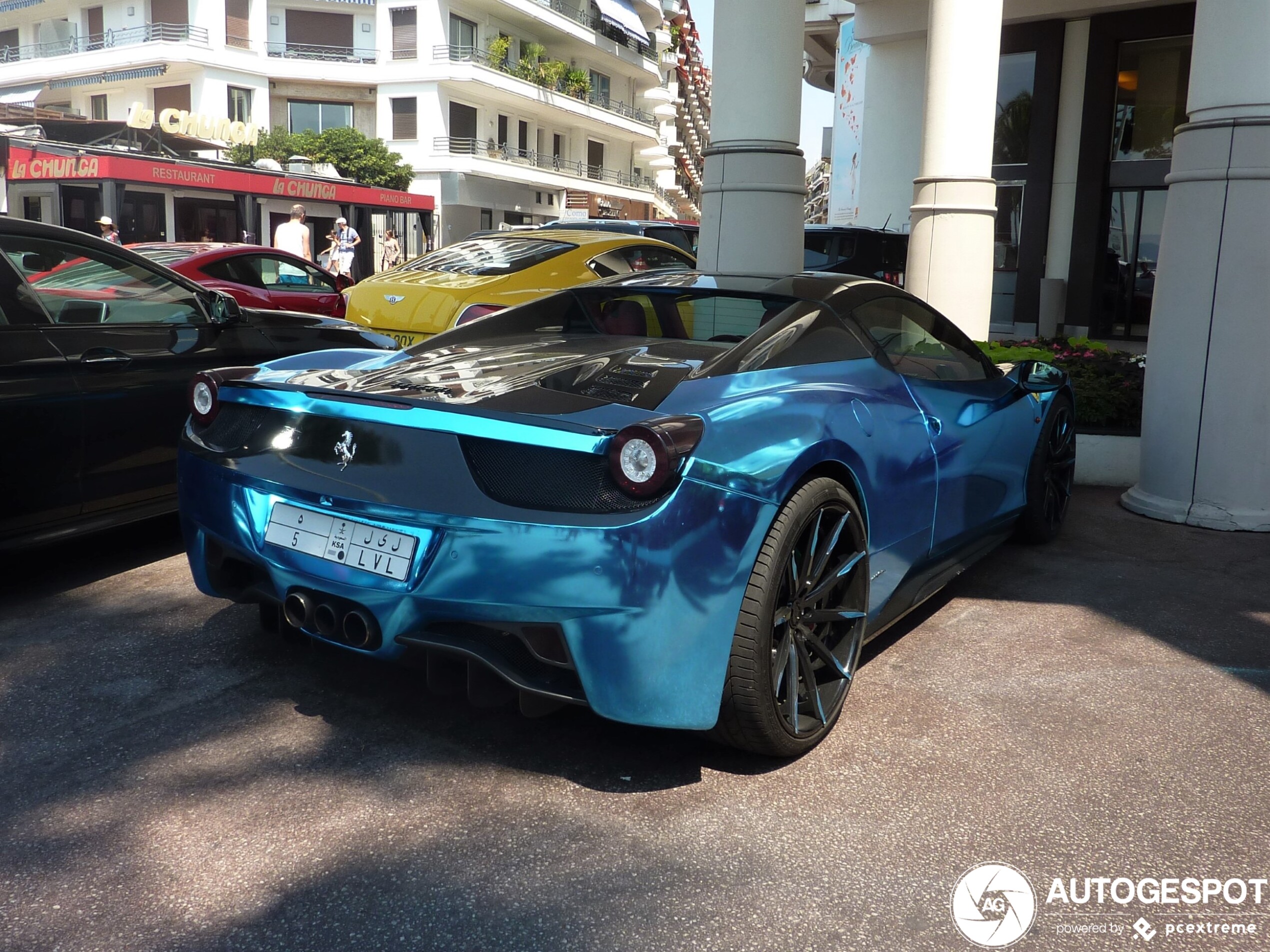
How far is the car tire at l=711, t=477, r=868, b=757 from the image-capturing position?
271 centimetres

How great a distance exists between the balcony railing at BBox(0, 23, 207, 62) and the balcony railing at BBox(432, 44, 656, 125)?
31.8 ft

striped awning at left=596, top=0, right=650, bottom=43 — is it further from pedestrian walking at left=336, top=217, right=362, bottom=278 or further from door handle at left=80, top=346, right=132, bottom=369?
Result: door handle at left=80, top=346, right=132, bottom=369

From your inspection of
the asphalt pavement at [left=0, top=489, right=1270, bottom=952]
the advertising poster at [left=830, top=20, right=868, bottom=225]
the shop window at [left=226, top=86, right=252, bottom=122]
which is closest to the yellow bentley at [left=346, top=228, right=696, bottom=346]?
the asphalt pavement at [left=0, top=489, right=1270, bottom=952]

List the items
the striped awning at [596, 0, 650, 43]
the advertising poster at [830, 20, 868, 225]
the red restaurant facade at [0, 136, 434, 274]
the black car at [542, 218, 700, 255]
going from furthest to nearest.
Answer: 1. the striped awning at [596, 0, 650, 43]
2. the advertising poster at [830, 20, 868, 225]
3. the red restaurant facade at [0, 136, 434, 274]
4. the black car at [542, 218, 700, 255]

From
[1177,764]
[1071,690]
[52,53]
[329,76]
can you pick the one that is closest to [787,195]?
[1071,690]

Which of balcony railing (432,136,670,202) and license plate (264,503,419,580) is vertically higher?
balcony railing (432,136,670,202)

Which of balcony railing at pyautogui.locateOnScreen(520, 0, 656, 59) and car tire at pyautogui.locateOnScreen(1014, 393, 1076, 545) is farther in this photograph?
balcony railing at pyautogui.locateOnScreen(520, 0, 656, 59)

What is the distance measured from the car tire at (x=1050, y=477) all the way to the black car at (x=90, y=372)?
3.62 m

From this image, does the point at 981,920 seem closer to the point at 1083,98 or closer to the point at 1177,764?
the point at 1177,764

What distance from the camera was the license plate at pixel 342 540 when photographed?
106 inches

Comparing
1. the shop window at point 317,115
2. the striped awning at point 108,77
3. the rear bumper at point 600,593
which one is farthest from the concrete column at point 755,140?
the striped awning at point 108,77

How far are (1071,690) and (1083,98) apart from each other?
58.3 feet

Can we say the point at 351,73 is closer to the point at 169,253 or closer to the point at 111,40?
the point at 111,40

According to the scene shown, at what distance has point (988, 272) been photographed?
972cm
